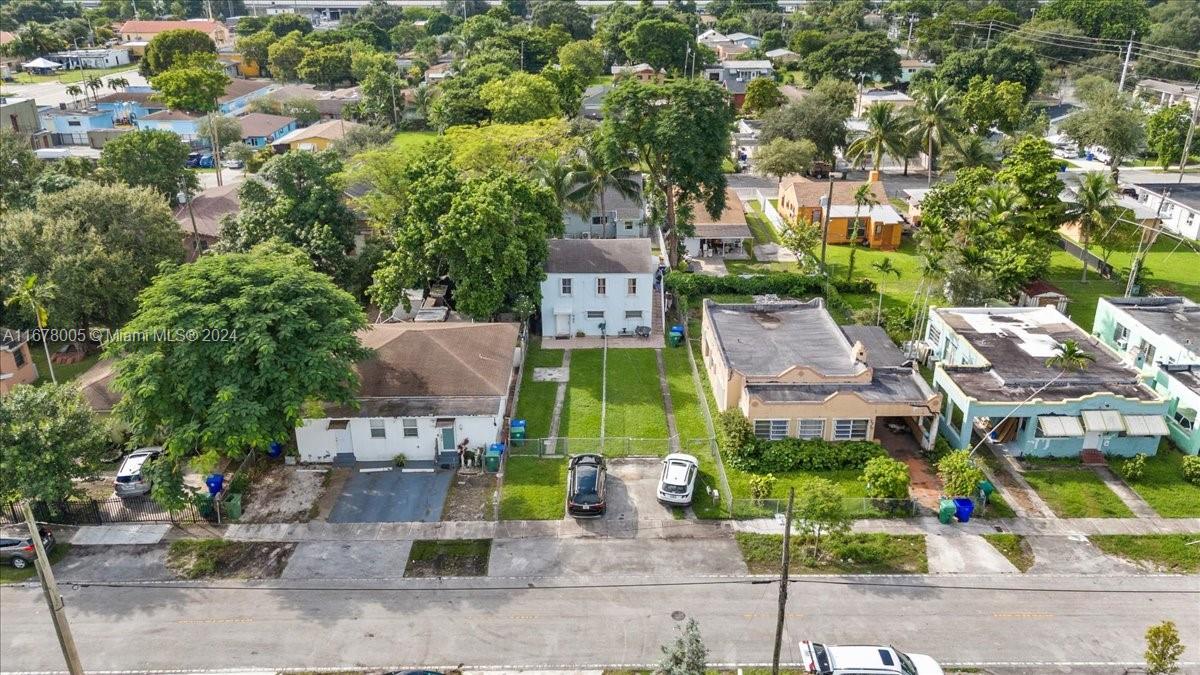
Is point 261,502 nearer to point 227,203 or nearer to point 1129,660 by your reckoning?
point 1129,660

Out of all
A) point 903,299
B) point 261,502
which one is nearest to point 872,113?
point 903,299

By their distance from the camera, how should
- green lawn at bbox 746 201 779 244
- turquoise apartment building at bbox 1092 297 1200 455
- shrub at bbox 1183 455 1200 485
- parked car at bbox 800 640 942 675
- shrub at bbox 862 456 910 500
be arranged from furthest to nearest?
green lawn at bbox 746 201 779 244 → turquoise apartment building at bbox 1092 297 1200 455 → shrub at bbox 1183 455 1200 485 → shrub at bbox 862 456 910 500 → parked car at bbox 800 640 942 675

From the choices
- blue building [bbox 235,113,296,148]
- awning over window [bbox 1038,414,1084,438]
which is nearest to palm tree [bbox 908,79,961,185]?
awning over window [bbox 1038,414,1084,438]

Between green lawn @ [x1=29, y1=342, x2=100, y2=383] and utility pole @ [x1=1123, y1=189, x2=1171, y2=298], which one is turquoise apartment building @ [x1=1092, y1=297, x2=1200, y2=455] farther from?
green lawn @ [x1=29, y1=342, x2=100, y2=383]

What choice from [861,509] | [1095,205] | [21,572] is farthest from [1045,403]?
[21,572]

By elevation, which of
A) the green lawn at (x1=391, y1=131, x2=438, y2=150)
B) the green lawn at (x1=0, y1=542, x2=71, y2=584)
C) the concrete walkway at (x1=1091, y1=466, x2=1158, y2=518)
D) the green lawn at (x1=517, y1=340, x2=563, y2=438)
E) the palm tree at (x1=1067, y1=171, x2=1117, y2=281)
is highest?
the palm tree at (x1=1067, y1=171, x2=1117, y2=281)
